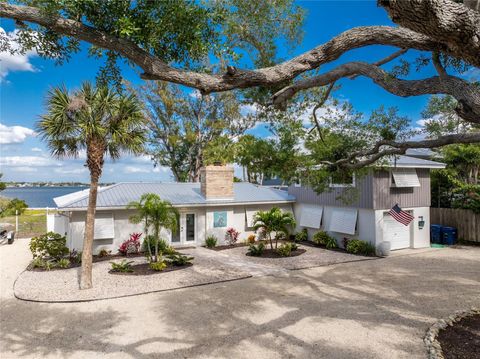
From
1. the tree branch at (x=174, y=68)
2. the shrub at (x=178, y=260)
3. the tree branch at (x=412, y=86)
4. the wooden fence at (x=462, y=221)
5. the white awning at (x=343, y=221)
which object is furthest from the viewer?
the wooden fence at (x=462, y=221)

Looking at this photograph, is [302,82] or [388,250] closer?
[302,82]

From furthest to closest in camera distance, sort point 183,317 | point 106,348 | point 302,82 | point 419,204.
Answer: point 419,204 < point 183,317 < point 106,348 < point 302,82

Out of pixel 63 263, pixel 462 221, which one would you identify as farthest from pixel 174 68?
pixel 462 221

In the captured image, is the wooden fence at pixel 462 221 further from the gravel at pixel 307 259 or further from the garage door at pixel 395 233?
the gravel at pixel 307 259

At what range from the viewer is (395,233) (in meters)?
16.5

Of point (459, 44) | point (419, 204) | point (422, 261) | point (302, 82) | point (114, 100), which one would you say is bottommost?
point (422, 261)

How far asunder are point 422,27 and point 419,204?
1596cm

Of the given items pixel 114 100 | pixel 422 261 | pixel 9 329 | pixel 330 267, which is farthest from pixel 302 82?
pixel 422 261

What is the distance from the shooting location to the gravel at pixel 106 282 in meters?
9.65

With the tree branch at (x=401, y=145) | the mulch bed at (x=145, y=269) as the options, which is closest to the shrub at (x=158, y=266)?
the mulch bed at (x=145, y=269)

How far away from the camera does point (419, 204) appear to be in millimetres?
17109

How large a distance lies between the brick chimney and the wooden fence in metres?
12.5

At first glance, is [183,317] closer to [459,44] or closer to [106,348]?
[106,348]

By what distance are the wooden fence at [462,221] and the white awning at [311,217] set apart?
7443 millimetres
